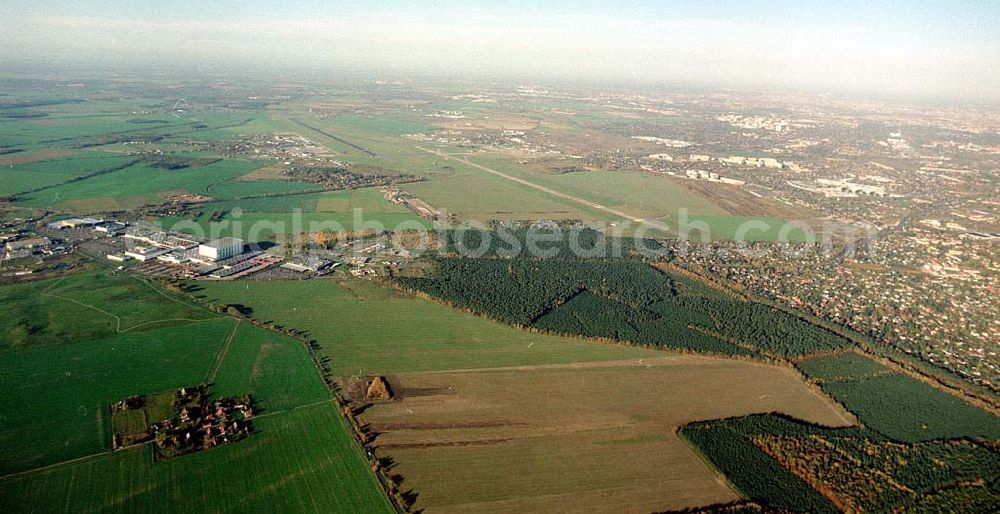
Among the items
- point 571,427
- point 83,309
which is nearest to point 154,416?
point 83,309

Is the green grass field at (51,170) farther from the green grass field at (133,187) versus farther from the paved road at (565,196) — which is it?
the paved road at (565,196)

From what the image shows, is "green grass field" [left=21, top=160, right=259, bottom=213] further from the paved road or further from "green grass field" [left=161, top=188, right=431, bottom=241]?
the paved road

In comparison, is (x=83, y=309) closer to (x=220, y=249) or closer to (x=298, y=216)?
(x=220, y=249)

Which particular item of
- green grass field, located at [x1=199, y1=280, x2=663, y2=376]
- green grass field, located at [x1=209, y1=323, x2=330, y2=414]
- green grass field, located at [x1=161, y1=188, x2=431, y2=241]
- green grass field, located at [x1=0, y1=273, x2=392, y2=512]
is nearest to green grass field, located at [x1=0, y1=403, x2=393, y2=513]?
green grass field, located at [x1=0, y1=273, x2=392, y2=512]

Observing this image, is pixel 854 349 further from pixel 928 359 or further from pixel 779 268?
pixel 779 268

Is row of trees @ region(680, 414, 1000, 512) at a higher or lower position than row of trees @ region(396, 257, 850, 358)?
lower

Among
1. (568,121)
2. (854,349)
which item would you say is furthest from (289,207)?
(568,121)
